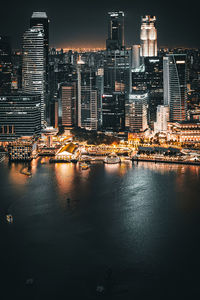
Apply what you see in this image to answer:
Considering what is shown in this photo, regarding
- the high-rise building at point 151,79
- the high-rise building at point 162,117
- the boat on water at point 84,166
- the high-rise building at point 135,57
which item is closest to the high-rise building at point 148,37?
the high-rise building at point 135,57

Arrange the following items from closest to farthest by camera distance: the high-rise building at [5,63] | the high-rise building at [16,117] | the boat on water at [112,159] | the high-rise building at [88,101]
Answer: the boat on water at [112,159]
the high-rise building at [16,117]
the high-rise building at [88,101]
the high-rise building at [5,63]

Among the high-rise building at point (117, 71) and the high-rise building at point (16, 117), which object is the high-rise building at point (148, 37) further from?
Result: the high-rise building at point (16, 117)

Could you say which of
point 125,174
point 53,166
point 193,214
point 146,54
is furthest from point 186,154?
point 146,54

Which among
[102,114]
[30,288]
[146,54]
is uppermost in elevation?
[146,54]

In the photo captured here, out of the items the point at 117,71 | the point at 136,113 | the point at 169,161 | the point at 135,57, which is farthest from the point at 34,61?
the point at 135,57

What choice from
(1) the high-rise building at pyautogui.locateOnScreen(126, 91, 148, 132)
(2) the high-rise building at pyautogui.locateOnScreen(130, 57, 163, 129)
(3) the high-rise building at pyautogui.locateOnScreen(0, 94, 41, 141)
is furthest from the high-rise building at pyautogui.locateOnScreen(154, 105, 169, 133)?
(3) the high-rise building at pyautogui.locateOnScreen(0, 94, 41, 141)

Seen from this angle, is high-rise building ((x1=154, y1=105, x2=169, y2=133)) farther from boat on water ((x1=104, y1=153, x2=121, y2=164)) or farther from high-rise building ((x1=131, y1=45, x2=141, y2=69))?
high-rise building ((x1=131, y1=45, x2=141, y2=69))

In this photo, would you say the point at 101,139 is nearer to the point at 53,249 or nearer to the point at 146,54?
the point at 53,249
